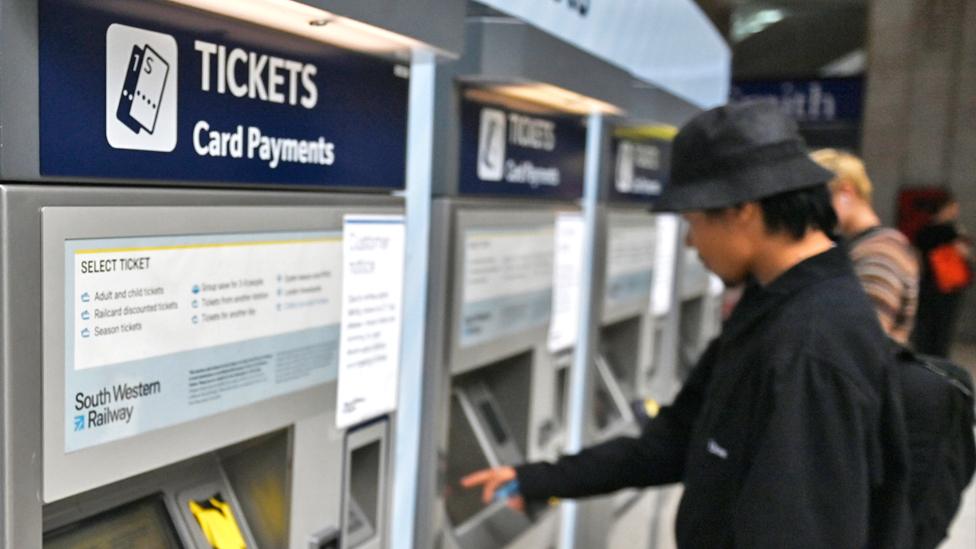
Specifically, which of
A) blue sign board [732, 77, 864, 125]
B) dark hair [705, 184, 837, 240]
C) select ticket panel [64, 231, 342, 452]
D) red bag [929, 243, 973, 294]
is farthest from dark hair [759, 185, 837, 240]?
blue sign board [732, 77, 864, 125]

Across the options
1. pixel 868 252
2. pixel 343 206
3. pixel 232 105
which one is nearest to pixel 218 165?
pixel 232 105

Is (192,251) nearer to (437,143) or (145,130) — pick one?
(145,130)

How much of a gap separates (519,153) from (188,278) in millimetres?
1208

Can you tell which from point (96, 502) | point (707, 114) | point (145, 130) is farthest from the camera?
point (707, 114)

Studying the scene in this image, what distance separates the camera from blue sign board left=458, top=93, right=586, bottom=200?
6.57ft

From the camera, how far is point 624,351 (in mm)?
3529

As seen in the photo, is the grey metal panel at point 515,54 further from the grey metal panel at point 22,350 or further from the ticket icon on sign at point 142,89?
the grey metal panel at point 22,350

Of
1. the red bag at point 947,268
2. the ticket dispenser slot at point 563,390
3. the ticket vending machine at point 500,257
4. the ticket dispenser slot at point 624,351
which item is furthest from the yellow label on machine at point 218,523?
the red bag at point 947,268

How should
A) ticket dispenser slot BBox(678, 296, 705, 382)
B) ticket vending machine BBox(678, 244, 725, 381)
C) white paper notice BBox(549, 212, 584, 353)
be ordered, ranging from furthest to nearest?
ticket dispenser slot BBox(678, 296, 705, 382), ticket vending machine BBox(678, 244, 725, 381), white paper notice BBox(549, 212, 584, 353)

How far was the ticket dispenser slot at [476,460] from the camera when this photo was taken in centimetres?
218

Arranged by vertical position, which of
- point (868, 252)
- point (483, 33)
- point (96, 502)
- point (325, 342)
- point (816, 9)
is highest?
point (816, 9)

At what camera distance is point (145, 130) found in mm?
1153

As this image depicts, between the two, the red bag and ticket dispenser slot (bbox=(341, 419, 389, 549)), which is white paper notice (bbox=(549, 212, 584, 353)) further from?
the red bag

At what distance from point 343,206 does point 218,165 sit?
31 cm
